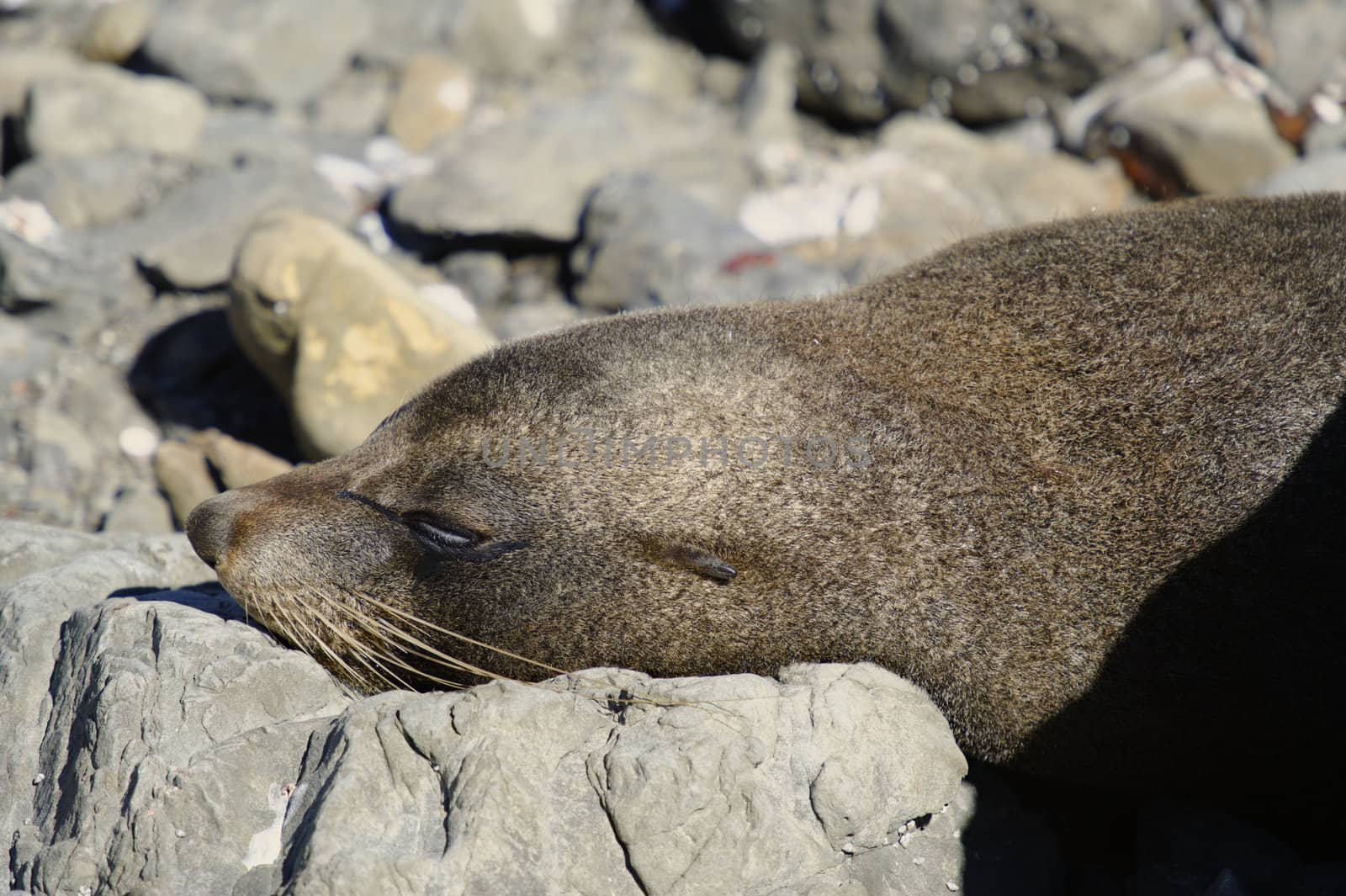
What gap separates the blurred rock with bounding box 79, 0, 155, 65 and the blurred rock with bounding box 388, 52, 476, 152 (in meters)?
1.81

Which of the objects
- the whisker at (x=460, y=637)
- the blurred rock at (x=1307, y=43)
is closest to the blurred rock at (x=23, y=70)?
the whisker at (x=460, y=637)

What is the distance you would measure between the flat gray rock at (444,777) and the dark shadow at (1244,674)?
1.50ft

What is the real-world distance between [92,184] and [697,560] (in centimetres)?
583

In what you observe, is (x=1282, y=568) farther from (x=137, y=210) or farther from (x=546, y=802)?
(x=137, y=210)

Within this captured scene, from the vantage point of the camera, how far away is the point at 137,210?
7.67 metres

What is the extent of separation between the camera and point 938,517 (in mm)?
3457

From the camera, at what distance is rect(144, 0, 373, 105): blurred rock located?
8.56 meters

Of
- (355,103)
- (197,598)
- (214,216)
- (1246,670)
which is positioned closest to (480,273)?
(214,216)

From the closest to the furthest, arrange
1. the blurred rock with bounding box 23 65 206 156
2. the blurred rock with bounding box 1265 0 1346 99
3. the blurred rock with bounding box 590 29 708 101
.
Answer: the blurred rock with bounding box 23 65 206 156, the blurred rock with bounding box 1265 0 1346 99, the blurred rock with bounding box 590 29 708 101

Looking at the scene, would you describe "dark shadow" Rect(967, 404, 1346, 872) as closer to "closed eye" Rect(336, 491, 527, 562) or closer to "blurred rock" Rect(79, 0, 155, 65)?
"closed eye" Rect(336, 491, 527, 562)

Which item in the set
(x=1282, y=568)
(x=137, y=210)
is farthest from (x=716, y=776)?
(x=137, y=210)

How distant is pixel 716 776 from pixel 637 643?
599 millimetres

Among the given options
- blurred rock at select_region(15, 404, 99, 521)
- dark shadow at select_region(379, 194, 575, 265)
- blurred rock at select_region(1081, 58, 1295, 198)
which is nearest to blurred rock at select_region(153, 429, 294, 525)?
blurred rock at select_region(15, 404, 99, 521)

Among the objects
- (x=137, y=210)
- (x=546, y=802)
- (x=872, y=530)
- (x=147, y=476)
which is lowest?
(x=147, y=476)
